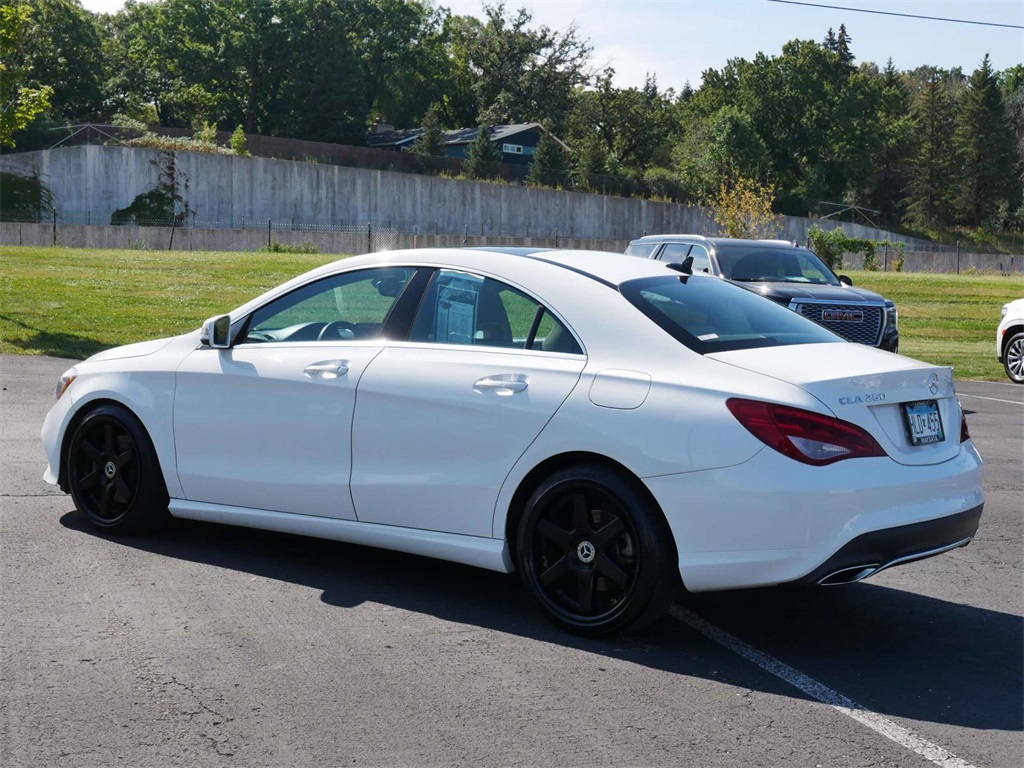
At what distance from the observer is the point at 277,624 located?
5.16 meters

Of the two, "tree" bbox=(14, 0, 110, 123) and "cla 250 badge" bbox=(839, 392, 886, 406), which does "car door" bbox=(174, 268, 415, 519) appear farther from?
"tree" bbox=(14, 0, 110, 123)

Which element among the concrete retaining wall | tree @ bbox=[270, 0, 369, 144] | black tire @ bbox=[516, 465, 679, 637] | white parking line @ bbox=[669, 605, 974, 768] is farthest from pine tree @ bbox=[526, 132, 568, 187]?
black tire @ bbox=[516, 465, 679, 637]

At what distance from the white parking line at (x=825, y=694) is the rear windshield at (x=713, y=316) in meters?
1.22

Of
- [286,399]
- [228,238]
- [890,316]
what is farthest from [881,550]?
[228,238]

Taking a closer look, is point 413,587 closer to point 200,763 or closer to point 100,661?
point 100,661

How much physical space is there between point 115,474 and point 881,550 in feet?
13.0

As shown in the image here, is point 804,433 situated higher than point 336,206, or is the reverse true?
point 336,206

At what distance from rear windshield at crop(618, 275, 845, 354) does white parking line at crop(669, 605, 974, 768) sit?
4.00 feet

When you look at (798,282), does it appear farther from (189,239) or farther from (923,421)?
(189,239)

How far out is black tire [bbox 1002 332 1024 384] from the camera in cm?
1734

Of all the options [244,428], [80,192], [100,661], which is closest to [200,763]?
[100,661]

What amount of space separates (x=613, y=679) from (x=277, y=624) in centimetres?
148

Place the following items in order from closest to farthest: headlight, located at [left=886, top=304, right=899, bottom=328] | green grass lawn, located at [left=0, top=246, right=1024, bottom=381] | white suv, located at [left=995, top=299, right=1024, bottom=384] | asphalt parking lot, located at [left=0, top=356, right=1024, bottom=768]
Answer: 1. asphalt parking lot, located at [left=0, top=356, right=1024, bottom=768]
2. headlight, located at [left=886, top=304, right=899, bottom=328]
3. white suv, located at [left=995, top=299, right=1024, bottom=384]
4. green grass lawn, located at [left=0, top=246, right=1024, bottom=381]

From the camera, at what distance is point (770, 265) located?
16688 mm
